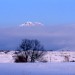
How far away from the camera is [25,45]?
61.4m

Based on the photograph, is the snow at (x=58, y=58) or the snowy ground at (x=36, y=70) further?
the snow at (x=58, y=58)

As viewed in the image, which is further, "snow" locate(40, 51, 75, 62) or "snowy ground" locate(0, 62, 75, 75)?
"snow" locate(40, 51, 75, 62)

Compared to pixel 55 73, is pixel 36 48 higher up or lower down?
higher up

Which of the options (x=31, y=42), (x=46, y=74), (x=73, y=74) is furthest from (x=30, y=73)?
(x=31, y=42)

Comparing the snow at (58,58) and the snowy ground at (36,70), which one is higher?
the snow at (58,58)

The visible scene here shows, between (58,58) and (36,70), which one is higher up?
(58,58)

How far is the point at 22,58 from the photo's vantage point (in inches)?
2202

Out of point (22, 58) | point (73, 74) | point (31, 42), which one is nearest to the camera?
point (73, 74)

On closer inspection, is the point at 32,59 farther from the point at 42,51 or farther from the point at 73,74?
the point at 73,74

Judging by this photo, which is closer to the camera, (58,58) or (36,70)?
(36,70)

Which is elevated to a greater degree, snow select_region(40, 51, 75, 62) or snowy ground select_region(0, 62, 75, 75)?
snow select_region(40, 51, 75, 62)

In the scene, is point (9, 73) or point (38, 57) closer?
point (9, 73)

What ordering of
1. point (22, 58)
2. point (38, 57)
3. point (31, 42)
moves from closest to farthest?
point (22, 58) → point (38, 57) → point (31, 42)

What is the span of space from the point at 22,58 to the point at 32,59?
141cm
